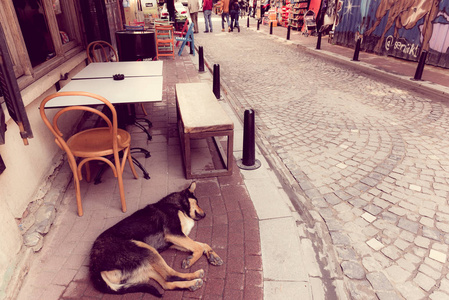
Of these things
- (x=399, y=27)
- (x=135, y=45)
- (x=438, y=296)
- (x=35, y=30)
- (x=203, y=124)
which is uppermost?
(x=35, y=30)

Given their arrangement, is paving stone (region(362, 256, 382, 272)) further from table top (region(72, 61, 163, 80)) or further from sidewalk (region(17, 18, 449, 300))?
table top (region(72, 61, 163, 80))

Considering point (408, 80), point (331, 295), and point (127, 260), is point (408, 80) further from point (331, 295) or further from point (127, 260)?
point (127, 260)

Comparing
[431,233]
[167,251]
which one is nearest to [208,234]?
[167,251]

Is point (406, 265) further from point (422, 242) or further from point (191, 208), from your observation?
point (191, 208)

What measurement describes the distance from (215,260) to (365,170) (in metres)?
2.61

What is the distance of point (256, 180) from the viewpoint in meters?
3.57

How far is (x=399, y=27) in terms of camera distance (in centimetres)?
986

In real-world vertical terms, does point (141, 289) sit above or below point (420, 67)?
below

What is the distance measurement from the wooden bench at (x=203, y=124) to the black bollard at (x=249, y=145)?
0.24m

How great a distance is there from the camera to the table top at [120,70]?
405 cm

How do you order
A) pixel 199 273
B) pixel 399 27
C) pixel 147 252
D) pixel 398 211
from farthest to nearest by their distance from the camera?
pixel 399 27 < pixel 398 211 < pixel 199 273 < pixel 147 252

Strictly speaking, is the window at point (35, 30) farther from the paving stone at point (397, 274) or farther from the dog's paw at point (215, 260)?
the paving stone at point (397, 274)

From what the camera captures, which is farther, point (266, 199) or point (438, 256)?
point (266, 199)

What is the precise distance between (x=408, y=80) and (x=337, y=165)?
5.13m
